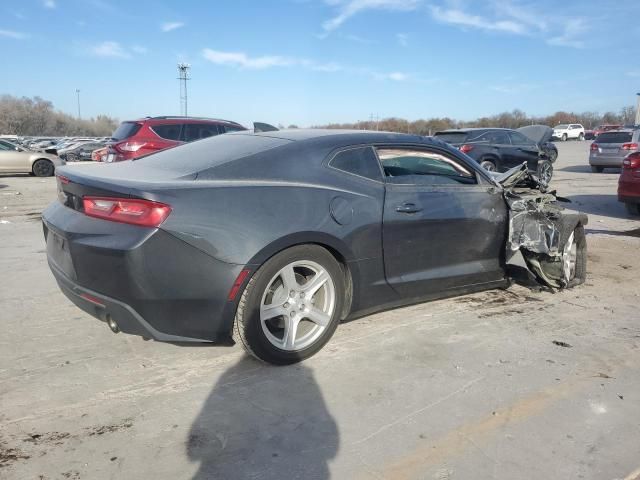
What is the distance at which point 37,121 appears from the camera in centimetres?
8812

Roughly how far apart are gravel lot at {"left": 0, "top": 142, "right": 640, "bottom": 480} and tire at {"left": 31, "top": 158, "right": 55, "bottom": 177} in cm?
1473

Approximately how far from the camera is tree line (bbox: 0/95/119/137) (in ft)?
279

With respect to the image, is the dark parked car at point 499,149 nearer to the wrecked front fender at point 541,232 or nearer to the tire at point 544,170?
the tire at point 544,170

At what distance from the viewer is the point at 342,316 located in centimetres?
365

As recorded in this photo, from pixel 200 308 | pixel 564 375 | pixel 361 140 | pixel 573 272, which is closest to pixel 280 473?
pixel 200 308

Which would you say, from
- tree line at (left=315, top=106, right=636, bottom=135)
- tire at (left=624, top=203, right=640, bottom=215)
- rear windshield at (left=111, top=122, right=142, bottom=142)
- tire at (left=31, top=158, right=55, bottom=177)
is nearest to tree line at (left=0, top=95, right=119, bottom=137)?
tree line at (left=315, top=106, right=636, bottom=135)

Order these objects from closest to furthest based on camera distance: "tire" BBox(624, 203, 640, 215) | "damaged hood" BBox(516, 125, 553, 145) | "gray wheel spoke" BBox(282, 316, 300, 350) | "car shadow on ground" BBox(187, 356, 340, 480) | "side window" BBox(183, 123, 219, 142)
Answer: "car shadow on ground" BBox(187, 356, 340, 480)
"gray wheel spoke" BBox(282, 316, 300, 350)
"tire" BBox(624, 203, 640, 215)
"side window" BBox(183, 123, 219, 142)
"damaged hood" BBox(516, 125, 553, 145)

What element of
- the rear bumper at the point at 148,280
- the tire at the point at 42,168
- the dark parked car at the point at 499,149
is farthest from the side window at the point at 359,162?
the tire at the point at 42,168

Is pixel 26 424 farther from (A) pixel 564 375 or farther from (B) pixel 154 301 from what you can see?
(A) pixel 564 375

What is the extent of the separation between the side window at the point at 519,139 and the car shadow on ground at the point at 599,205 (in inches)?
138

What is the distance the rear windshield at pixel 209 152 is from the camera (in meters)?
3.33

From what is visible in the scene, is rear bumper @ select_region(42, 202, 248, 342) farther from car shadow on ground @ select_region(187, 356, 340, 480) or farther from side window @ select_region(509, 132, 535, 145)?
side window @ select_region(509, 132, 535, 145)

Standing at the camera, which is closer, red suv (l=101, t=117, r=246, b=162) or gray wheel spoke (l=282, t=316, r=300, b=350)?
gray wheel spoke (l=282, t=316, r=300, b=350)

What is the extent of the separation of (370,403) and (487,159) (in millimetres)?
12918
